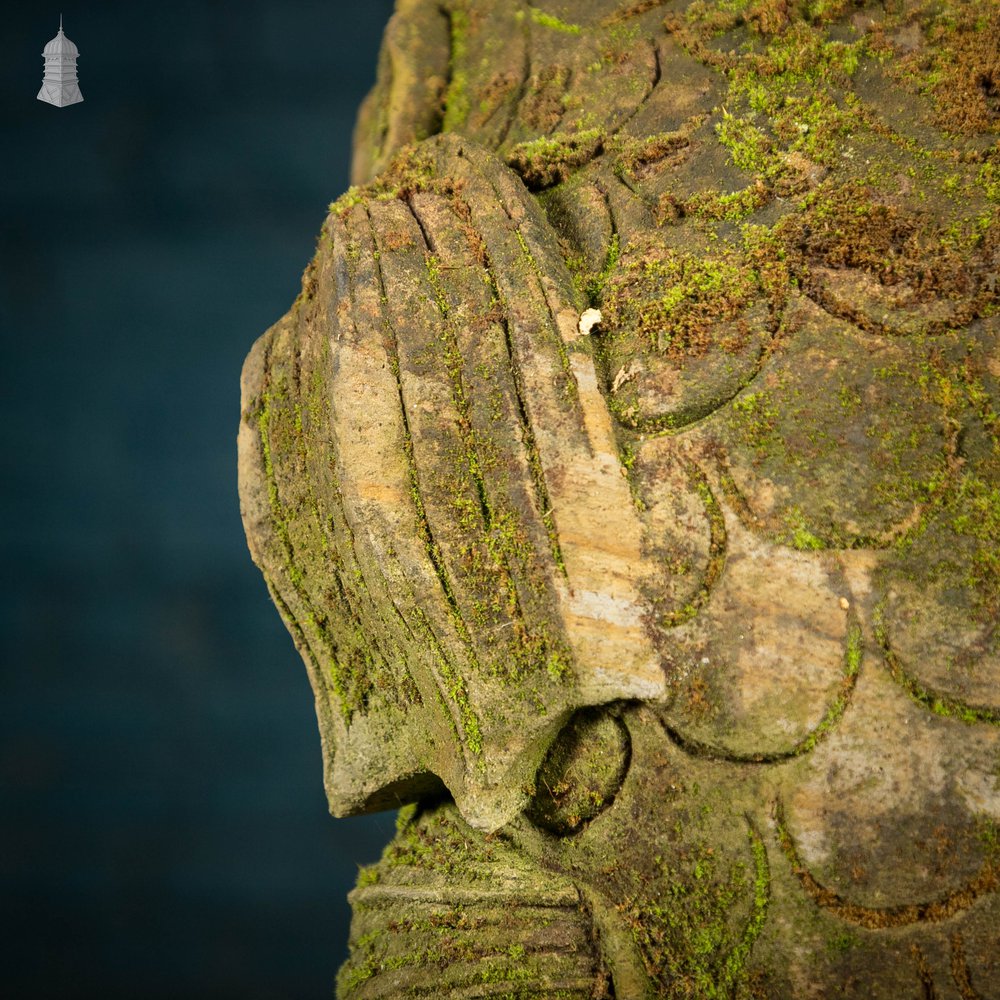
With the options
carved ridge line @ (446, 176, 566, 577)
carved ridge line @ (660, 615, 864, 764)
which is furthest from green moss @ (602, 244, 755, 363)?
carved ridge line @ (660, 615, 864, 764)

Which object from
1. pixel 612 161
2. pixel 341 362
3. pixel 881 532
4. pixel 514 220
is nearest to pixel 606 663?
pixel 881 532

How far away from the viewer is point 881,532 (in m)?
2.99

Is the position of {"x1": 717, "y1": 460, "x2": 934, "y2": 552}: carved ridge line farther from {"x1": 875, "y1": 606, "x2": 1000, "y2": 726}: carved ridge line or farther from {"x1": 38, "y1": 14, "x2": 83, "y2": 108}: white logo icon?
{"x1": 38, "y1": 14, "x2": 83, "y2": 108}: white logo icon

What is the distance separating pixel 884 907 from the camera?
290cm

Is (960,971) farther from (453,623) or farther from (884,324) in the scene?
(884,324)

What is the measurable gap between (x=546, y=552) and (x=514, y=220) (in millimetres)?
A: 1323

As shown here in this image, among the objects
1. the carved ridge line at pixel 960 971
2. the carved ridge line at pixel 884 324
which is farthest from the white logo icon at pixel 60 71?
the carved ridge line at pixel 960 971

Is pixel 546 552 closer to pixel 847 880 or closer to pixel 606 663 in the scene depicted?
pixel 606 663

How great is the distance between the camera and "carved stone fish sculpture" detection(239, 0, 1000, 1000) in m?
2.93

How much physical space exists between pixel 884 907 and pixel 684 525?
1.28 m

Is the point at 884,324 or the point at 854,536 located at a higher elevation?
the point at 884,324

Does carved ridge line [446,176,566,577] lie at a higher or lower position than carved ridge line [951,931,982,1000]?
higher

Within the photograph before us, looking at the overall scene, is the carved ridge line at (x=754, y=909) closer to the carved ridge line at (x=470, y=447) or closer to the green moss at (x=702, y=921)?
the green moss at (x=702, y=921)

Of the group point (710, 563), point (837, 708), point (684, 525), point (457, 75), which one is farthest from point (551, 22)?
point (837, 708)
